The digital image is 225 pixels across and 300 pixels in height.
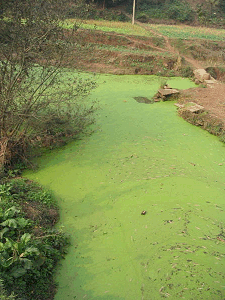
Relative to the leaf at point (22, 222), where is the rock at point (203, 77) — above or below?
above

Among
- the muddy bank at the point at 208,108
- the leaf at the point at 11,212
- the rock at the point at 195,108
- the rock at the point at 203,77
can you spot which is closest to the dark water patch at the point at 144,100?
the muddy bank at the point at 208,108

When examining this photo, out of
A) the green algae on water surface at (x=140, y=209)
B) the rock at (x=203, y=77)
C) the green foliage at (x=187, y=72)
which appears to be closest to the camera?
the green algae on water surface at (x=140, y=209)

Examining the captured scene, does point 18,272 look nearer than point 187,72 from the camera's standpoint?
Yes

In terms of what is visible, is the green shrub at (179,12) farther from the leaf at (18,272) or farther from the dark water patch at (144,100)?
the leaf at (18,272)

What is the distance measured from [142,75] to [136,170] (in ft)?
26.5

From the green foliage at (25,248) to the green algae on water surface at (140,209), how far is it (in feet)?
0.60

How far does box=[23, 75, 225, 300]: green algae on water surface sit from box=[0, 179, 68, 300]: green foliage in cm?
18

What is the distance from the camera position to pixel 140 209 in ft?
13.0

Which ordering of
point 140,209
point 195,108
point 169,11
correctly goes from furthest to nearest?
point 169,11
point 195,108
point 140,209

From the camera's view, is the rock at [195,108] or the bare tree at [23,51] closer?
the bare tree at [23,51]

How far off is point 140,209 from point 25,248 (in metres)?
1.73

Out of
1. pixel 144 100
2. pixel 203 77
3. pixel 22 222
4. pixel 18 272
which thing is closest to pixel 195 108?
pixel 144 100

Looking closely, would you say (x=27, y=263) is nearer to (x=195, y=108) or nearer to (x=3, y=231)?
(x=3, y=231)

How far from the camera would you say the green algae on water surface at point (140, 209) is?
115 inches
